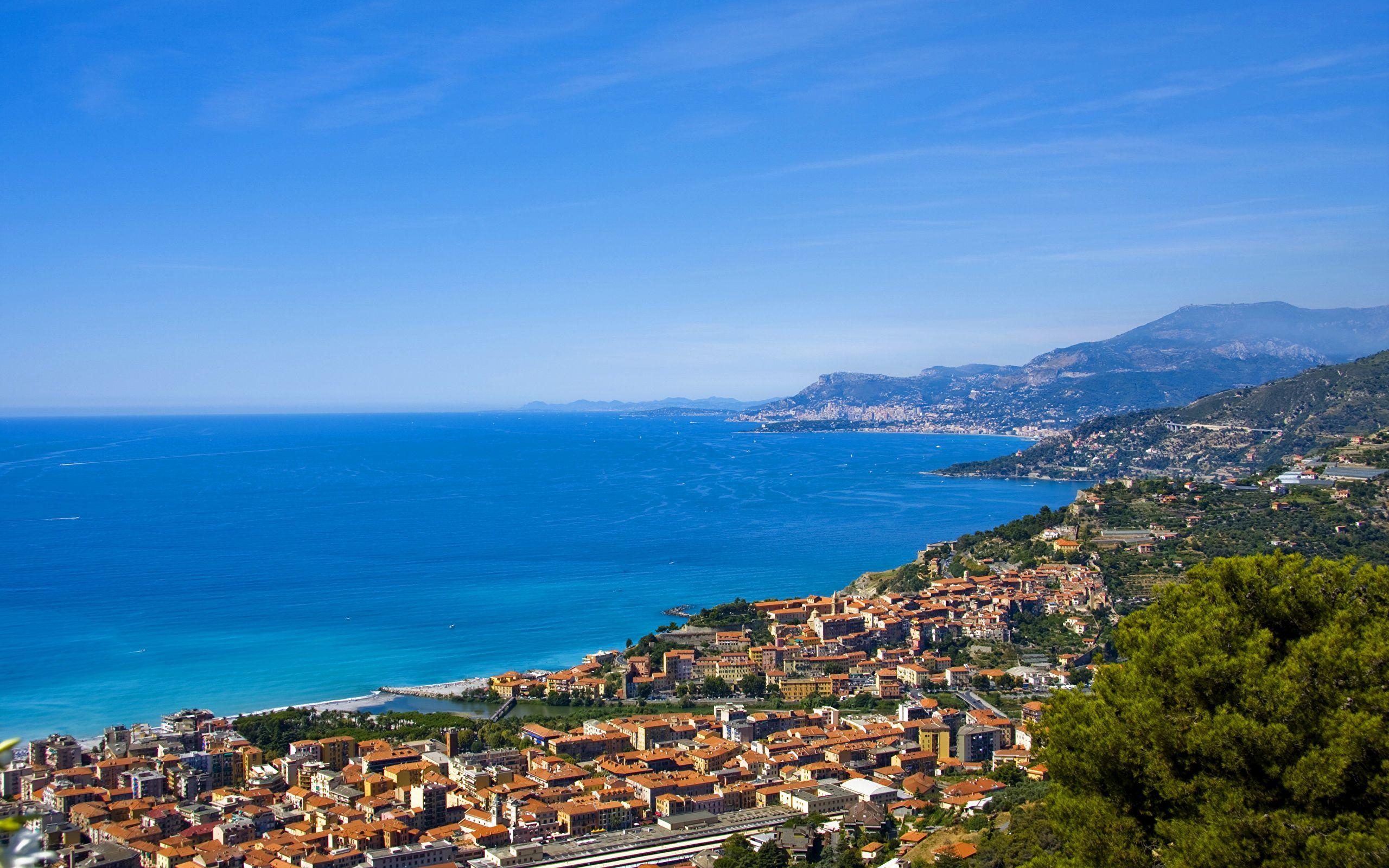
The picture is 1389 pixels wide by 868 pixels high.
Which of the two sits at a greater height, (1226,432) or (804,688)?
(1226,432)

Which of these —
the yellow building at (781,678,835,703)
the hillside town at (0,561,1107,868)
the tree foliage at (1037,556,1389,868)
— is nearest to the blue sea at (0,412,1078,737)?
the hillside town at (0,561,1107,868)

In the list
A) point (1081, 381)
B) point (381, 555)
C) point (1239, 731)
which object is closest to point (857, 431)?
point (1081, 381)

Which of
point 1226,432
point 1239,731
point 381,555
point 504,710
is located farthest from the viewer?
point 1226,432

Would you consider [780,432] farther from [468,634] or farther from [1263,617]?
[1263,617]

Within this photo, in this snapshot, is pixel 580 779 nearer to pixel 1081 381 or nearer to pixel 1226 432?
pixel 1226 432

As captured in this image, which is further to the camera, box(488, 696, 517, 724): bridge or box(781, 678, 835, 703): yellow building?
box(781, 678, 835, 703): yellow building

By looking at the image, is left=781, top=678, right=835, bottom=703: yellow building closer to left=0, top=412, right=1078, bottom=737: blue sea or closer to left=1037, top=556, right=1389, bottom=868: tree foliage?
left=0, top=412, right=1078, bottom=737: blue sea

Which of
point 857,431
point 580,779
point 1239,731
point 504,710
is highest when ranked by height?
point 1239,731
